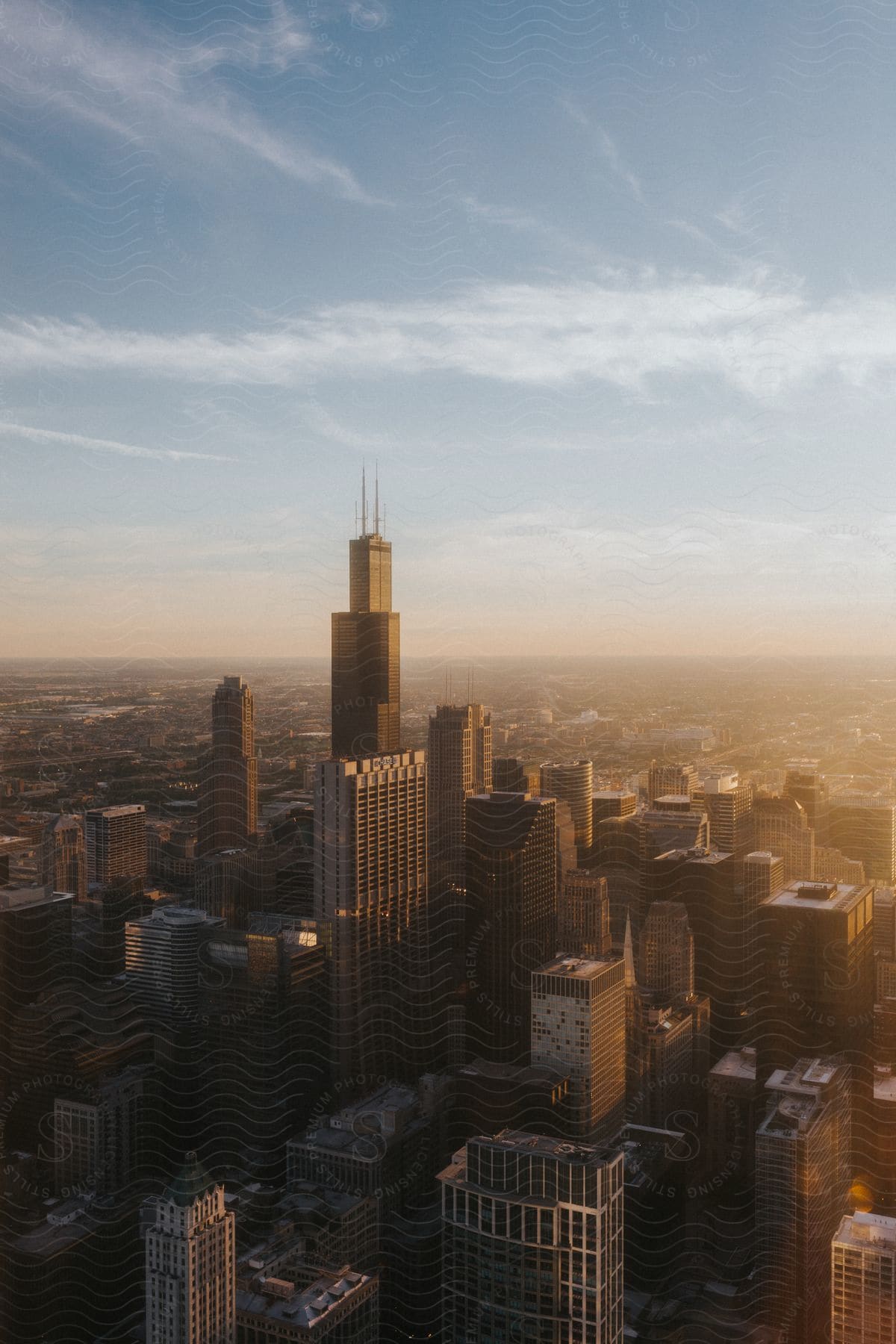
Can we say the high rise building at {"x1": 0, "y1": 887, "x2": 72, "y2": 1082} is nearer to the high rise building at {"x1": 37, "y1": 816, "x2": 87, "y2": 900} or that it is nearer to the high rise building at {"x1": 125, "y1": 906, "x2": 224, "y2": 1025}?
the high rise building at {"x1": 37, "y1": 816, "x2": 87, "y2": 900}

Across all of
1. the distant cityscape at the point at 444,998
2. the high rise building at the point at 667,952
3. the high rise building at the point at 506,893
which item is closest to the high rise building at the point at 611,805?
the distant cityscape at the point at 444,998

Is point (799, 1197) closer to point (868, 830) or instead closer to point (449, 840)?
point (868, 830)

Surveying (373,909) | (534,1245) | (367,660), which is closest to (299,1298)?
(534,1245)

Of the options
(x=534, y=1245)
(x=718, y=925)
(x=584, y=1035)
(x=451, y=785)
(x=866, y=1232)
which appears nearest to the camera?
(x=534, y=1245)

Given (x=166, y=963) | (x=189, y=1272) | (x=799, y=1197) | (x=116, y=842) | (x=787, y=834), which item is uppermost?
(x=116, y=842)

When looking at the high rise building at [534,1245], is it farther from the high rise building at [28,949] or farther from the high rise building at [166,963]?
the high rise building at [166,963]
